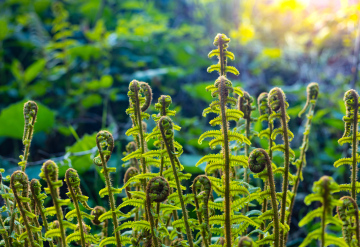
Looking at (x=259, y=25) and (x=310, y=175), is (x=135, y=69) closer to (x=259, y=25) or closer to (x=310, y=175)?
(x=310, y=175)

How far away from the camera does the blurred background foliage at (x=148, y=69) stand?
9.07 feet

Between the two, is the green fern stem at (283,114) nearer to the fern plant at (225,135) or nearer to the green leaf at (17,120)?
the fern plant at (225,135)

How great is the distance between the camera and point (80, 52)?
352 centimetres

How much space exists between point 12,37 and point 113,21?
5.21ft

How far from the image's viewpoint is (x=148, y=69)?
13.6 feet

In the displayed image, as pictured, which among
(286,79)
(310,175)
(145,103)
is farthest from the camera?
(286,79)

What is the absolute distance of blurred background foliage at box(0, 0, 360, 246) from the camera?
9.07 feet

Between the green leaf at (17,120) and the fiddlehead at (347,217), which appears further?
the green leaf at (17,120)

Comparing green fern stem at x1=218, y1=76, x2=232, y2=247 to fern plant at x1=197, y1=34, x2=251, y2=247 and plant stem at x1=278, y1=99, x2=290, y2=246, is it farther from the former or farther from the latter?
plant stem at x1=278, y1=99, x2=290, y2=246

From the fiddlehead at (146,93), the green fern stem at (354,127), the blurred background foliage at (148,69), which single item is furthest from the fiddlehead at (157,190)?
the blurred background foliage at (148,69)

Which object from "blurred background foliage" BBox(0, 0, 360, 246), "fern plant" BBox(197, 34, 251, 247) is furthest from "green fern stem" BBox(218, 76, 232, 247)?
"blurred background foliage" BBox(0, 0, 360, 246)

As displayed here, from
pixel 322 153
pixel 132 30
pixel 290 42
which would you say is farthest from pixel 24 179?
pixel 290 42

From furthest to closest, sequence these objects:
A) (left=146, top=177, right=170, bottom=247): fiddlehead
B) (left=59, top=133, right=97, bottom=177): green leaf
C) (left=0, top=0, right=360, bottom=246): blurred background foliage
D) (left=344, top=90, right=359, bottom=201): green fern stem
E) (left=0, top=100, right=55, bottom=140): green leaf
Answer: (left=0, top=0, right=360, bottom=246): blurred background foliage
(left=0, top=100, right=55, bottom=140): green leaf
(left=59, top=133, right=97, bottom=177): green leaf
(left=344, top=90, right=359, bottom=201): green fern stem
(left=146, top=177, right=170, bottom=247): fiddlehead

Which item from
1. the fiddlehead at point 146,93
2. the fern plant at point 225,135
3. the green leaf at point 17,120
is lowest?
the fern plant at point 225,135
